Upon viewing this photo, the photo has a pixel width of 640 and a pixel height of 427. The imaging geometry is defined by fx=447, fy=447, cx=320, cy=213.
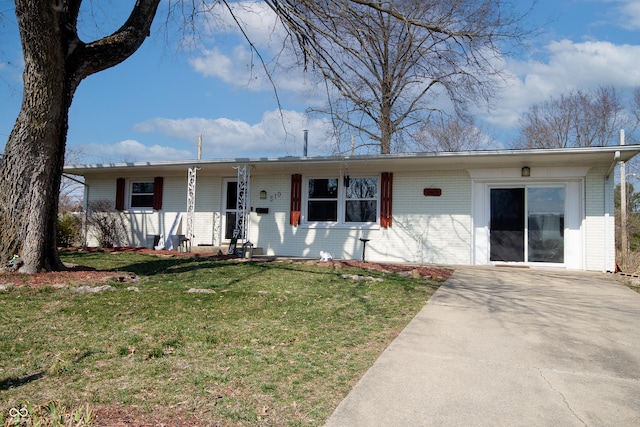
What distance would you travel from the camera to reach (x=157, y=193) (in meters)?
14.3

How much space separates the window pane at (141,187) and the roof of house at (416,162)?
2.81 ft

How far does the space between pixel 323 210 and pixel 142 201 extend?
20.8 ft

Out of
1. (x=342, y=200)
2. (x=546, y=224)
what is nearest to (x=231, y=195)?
(x=342, y=200)

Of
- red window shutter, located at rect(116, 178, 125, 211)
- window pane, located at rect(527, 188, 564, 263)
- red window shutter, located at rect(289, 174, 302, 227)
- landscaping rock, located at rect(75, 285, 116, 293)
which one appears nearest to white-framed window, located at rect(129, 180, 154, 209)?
red window shutter, located at rect(116, 178, 125, 211)

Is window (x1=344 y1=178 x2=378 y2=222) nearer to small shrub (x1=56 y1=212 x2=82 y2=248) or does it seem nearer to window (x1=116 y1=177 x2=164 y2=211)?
window (x1=116 y1=177 x2=164 y2=211)

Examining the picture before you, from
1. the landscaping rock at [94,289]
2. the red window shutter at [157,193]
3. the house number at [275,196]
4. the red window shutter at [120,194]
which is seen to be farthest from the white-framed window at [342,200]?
the landscaping rock at [94,289]

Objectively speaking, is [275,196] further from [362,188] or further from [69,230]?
[69,230]

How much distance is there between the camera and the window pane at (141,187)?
581 inches

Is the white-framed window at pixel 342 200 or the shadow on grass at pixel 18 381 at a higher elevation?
the white-framed window at pixel 342 200

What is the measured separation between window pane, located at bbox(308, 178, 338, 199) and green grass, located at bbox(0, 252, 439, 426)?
19.4 ft

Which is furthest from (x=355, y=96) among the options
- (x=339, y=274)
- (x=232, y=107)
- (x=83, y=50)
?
(x=83, y=50)

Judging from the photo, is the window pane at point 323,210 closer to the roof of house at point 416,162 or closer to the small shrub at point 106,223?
the roof of house at point 416,162

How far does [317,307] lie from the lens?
5445 mm

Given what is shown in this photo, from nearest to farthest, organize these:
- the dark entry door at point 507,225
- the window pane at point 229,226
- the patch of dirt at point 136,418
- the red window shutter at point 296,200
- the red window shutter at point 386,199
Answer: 1. the patch of dirt at point 136,418
2. the dark entry door at point 507,225
3. the red window shutter at point 386,199
4. the red window shutter at point 296,200
5. the window pane at point 229,226
